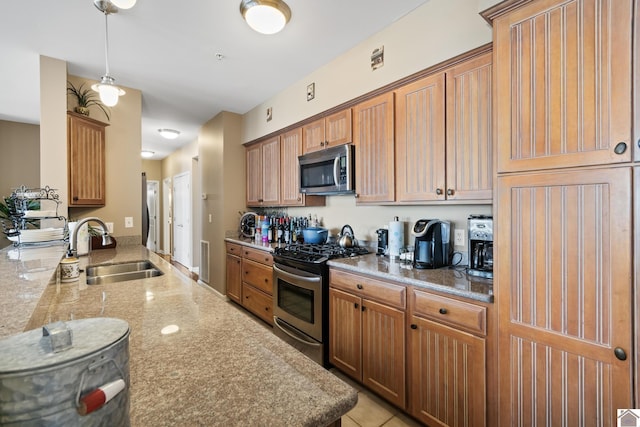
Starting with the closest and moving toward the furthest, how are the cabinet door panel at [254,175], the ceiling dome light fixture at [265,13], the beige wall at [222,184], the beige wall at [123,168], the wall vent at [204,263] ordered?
the ceiling dome light fixture at [265,13]
the beige wall at [123,168]
the cabinet door panel at [254,175]
the beige wall at [222,184]
the wall vent at [204,263]

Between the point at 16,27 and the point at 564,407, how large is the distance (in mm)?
4061

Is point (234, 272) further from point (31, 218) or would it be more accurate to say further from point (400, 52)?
point (400, 52)

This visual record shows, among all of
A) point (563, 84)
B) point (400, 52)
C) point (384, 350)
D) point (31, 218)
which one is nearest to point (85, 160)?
point (31, 218)

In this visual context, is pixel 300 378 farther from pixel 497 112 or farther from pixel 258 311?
pixel 258 311

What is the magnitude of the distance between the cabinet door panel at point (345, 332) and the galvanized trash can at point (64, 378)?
1811mm


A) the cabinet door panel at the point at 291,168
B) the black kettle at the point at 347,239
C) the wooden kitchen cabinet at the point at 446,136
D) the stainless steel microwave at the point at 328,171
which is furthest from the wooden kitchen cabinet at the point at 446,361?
the cabinet door panel at the point at 291,168

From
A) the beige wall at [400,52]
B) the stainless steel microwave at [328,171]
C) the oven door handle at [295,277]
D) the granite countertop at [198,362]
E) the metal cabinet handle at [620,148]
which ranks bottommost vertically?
the oven door handle at [295,277]

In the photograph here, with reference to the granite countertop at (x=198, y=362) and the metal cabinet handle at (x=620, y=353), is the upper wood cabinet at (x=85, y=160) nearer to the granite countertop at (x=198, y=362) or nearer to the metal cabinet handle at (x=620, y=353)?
the granite countertop at (x=198, y=362)

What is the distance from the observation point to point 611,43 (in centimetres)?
111

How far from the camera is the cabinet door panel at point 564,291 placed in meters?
1.09

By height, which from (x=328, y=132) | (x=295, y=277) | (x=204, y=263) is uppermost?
(x=328, y=132)

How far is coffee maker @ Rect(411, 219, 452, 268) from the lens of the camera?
Answer: 1.92m

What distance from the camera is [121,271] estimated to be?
2227mm

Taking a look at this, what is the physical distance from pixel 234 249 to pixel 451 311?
9.73 feet
